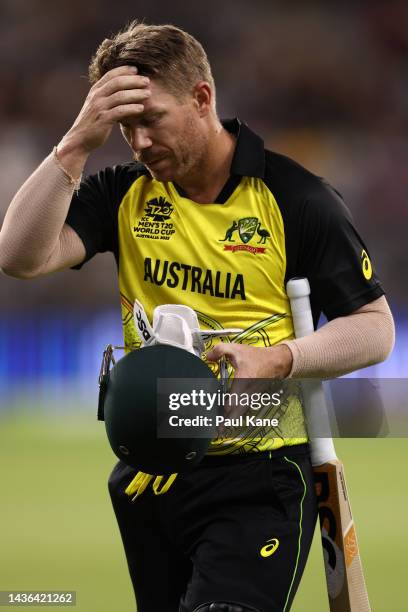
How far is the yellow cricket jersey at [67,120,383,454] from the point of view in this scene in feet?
7.36

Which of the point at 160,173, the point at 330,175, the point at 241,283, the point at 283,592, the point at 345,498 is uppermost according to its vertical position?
the point at 330,175

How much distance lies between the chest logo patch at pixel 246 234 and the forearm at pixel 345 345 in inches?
9.0

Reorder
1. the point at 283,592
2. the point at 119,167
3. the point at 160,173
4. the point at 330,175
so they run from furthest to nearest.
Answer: the point at 330,175
the point at 119,167
the point at 160,173
the point at 283,592

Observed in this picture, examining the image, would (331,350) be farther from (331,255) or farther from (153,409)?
(153,409)

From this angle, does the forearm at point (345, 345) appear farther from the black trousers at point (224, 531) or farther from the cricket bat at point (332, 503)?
the black trousers at point (224, 531)

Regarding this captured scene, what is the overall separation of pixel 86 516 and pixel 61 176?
3486 millimetres

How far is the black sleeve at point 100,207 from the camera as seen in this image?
237cm

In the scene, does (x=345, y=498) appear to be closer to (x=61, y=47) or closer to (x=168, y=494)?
(x=168, y=494)

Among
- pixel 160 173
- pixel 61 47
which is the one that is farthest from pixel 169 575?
pixel 61 47

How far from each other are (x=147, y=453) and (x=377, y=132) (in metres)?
8.39

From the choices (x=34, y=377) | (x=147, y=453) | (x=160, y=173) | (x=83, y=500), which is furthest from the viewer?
(x=34, y=377)

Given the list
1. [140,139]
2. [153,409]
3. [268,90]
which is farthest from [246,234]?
[268,90]

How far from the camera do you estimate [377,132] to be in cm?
992

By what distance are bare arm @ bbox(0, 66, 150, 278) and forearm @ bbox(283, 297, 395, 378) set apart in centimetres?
54
